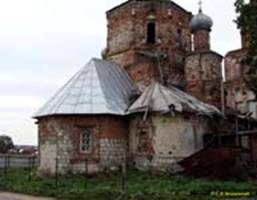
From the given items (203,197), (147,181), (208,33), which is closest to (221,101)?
(208,33)

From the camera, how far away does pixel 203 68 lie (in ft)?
92.9

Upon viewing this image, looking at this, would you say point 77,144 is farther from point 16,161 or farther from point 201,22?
point 16,161

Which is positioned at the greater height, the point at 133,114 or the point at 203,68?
the point at 203,68

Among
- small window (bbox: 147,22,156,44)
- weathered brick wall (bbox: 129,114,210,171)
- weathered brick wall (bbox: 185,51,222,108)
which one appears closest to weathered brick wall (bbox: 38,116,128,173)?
weathered brick wall (bbox: 129,114,210,171)

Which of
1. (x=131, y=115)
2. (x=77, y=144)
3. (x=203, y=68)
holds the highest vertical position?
(x=203, y=68)

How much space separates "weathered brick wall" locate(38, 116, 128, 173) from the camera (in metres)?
23.0

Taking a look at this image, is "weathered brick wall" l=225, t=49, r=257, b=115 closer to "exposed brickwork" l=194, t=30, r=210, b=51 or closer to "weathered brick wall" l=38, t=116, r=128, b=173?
"exposed brickwork" l=194, t=30, r=210, b=51

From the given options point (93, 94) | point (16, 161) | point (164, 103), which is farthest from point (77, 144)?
point (16, 161)

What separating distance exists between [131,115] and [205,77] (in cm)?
667

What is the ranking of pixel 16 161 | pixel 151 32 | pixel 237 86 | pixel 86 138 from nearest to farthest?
pixel 86 138 < pixel 151 32 < pixel 16 161 < pixel 237 86

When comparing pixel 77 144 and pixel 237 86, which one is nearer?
pixel 77 144

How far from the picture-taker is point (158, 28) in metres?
29.9

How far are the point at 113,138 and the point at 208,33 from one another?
10.3 m

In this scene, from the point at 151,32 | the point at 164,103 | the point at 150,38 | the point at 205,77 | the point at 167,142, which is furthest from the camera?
the point at 151,32
